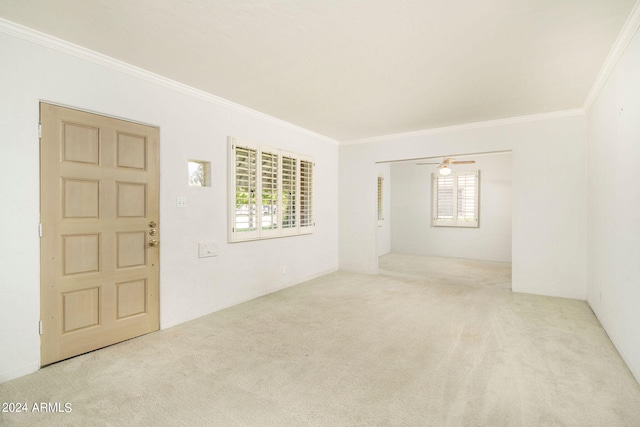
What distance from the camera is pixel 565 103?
157 inches

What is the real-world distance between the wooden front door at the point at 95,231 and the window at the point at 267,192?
107cm

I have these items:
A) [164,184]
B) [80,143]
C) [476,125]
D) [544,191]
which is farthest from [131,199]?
[544,191]

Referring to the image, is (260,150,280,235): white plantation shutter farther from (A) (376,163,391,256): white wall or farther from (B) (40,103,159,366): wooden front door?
(A) (376,163,391,256): white wall

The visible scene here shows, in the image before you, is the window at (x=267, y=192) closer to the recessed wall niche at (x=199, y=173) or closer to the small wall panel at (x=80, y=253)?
the recessed wall niche at (x=199, y=173)

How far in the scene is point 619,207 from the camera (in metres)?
2.69

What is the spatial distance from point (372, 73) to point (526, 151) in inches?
117

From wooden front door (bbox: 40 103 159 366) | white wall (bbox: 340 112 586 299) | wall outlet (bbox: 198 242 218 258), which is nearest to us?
wooden front door (bbox: 40 103 159 366)

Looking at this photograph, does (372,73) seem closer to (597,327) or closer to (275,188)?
(275,188)

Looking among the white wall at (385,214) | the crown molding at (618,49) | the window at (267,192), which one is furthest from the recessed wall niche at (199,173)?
the white wall at (385,214)

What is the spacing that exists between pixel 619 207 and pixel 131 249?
14.9 feet

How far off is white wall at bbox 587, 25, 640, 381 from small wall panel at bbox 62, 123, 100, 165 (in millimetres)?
4394

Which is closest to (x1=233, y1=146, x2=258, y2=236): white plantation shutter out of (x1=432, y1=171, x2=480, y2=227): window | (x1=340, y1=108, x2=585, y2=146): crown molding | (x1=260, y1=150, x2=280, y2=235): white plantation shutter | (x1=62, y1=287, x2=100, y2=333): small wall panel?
(x1=260, y1=150, x2=280, y2=235): white plantation shutter

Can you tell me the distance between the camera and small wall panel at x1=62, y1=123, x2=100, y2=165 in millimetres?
2617

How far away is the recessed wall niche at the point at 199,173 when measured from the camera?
370 cm
